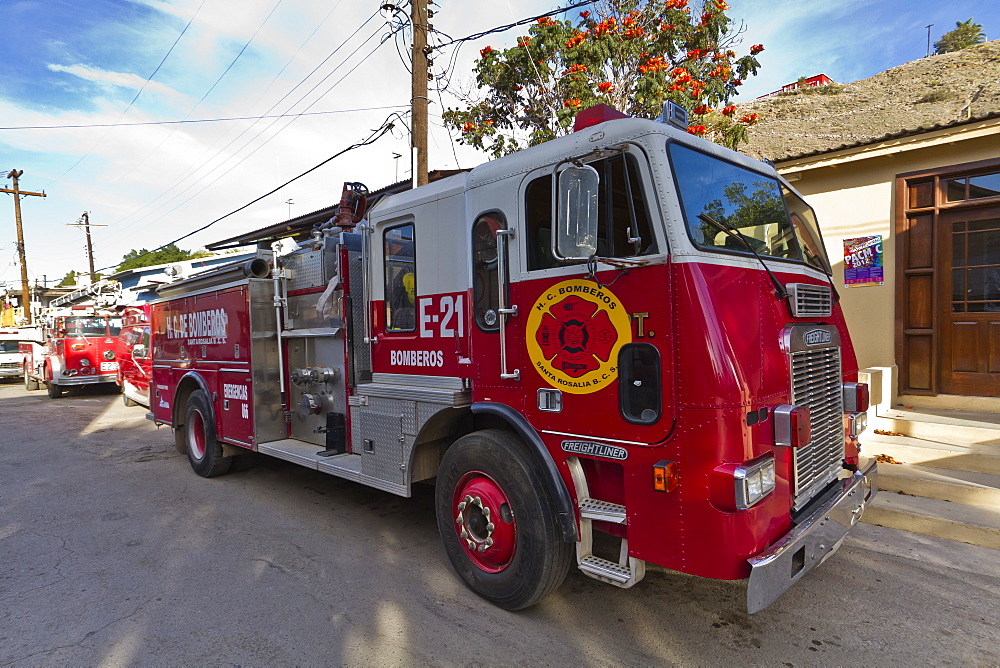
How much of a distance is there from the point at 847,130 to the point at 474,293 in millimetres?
11317

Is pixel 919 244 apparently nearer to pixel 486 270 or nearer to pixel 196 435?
pixel 486 270

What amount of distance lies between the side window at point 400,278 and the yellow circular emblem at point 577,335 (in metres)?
1.25

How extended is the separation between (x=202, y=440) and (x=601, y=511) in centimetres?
572

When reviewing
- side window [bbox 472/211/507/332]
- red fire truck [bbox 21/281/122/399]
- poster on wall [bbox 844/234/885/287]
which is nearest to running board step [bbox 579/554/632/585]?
side window [bbox 472/211/507/332]

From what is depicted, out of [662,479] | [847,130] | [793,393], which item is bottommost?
[662,479]

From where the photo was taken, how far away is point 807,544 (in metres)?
2.90

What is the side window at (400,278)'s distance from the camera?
4.30 metres

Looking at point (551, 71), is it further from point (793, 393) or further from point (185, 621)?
point (185, 621)

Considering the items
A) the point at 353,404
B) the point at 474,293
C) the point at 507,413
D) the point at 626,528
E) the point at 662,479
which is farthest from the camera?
the point at 353,404

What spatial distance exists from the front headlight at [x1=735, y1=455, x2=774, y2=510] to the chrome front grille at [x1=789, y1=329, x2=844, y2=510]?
338 millimetres

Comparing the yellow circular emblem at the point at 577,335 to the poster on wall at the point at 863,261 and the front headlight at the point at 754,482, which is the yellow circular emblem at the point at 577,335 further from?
the poster on wall at the point at 863,261

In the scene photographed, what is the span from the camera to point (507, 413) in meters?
3.47

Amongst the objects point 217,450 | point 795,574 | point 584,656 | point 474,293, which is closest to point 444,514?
point 584,656

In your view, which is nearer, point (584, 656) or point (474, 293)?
point (584, 656)
